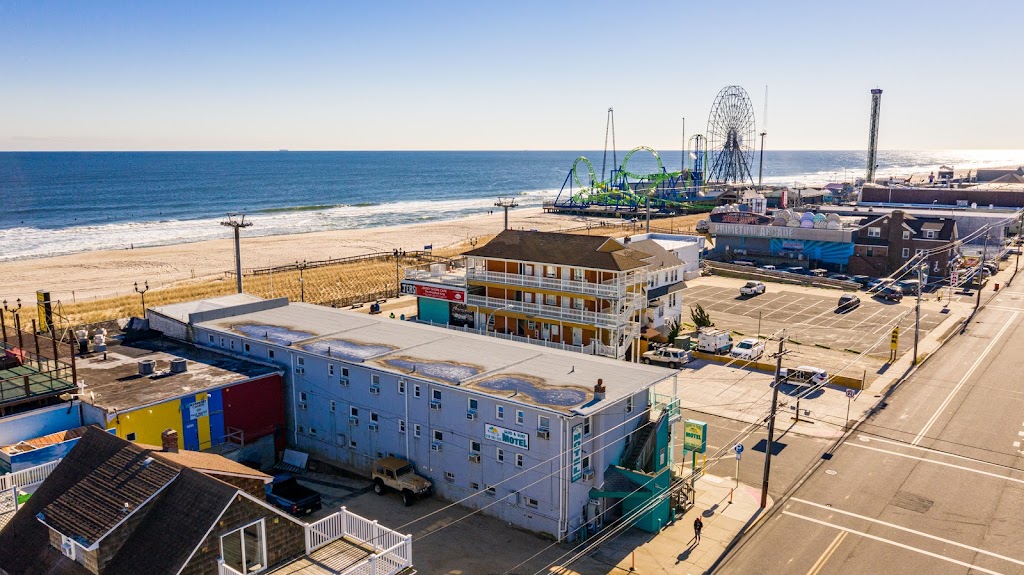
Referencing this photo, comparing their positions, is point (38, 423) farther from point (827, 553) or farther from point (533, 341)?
point (827, 553)

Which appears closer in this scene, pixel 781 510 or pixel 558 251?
pixel 781 510

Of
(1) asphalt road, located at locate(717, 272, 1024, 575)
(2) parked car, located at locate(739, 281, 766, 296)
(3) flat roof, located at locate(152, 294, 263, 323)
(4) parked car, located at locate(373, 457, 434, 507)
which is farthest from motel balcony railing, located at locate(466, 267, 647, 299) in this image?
(2) parked car, located at locate(739, 281, 766, 296)

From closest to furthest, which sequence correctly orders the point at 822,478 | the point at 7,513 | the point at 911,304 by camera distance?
the point at 7,513
the point at 822,478
the point at 911,304

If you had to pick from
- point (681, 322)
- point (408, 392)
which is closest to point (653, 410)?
point (408, 392)

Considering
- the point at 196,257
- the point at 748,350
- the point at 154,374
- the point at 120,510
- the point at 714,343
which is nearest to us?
the point at 120,510

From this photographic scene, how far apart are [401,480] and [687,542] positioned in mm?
11753

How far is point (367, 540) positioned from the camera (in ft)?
62.6

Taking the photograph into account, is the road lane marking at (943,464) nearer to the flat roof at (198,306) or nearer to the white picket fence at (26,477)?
the white picket fence at (26,477)

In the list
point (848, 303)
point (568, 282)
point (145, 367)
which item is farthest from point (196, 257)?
point (848, 303)

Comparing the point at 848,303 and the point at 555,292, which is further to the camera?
the point at 848,303

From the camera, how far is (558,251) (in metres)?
47.3

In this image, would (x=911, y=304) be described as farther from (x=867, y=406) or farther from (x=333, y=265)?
(x=333, y=265)

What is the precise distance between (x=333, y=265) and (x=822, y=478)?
68.4 m

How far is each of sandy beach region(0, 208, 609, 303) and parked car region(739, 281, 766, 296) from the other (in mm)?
54709
